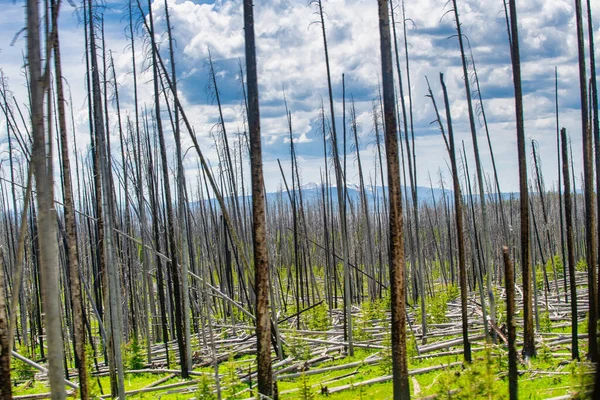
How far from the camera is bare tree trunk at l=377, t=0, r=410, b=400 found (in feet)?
23.8

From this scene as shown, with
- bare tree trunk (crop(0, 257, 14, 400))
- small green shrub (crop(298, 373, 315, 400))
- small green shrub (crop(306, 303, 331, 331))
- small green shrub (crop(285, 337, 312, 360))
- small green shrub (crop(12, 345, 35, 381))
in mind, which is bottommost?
small green shrub (crop(12, 345, 35, 381))

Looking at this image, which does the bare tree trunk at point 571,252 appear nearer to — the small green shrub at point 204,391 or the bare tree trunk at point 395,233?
the bare tree trunk at point 395,233

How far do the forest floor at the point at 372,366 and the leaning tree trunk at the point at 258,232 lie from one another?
590 mm

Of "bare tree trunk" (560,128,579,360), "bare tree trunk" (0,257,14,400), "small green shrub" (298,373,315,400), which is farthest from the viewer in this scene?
"bare tree trunk" (560,128,579,360)

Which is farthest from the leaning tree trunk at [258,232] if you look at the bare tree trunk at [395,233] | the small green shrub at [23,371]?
the small green shrub at [23,371]

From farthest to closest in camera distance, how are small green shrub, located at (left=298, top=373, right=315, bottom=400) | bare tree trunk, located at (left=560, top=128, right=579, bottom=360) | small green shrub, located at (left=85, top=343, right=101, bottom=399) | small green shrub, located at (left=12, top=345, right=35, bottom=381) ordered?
small green shrub, located at (left=12, top=345, right=35, bottom=381), bare tree trunk, located at (left=560, top=128, right=579, bottom=360), small green shrub, located at (left=85, top=343, right=101, bottom=399), small green shrub, located at (left=298, top=373, right=315, bottom=400)

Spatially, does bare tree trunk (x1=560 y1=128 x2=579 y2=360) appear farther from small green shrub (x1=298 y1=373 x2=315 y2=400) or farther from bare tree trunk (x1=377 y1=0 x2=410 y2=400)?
small green shrub (x1=298 y1=373 x2=315 y2=400)

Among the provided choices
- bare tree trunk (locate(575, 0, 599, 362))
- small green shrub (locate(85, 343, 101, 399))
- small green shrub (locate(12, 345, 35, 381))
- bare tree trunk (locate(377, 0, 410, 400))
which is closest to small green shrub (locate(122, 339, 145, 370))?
small green shrub (locate(85, 343, 101, 399))

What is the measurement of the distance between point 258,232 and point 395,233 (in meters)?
1.95

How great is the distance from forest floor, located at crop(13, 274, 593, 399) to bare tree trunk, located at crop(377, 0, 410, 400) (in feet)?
1.76

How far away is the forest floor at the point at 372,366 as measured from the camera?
7625mm

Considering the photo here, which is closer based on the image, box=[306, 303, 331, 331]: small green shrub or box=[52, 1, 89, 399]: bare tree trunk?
box=[52, 1, 89, 399]: bare tree trunk

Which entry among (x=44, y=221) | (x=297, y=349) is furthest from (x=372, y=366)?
(x=44, y=221)

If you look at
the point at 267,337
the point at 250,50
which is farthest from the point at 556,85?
the point at 267,337
